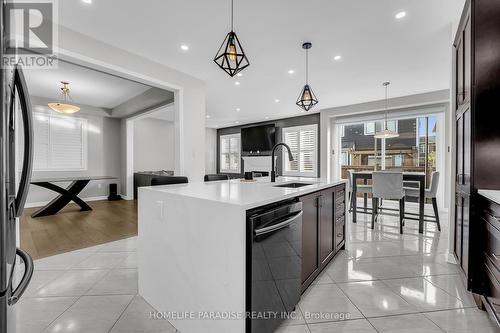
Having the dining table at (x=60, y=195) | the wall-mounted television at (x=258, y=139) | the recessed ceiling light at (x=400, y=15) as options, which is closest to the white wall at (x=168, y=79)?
the dining table at (x=60, y=195)

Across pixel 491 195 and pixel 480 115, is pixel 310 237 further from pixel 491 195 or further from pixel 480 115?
pixel 480 115

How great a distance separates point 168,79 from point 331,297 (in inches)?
145

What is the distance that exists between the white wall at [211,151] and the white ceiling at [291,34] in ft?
17.9

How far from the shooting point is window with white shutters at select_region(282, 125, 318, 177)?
7078mm

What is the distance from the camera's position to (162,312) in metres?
1.67

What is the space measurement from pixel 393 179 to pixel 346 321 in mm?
2786

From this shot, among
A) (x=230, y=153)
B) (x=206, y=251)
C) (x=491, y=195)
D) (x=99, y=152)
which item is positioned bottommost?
(x=206, y=251)

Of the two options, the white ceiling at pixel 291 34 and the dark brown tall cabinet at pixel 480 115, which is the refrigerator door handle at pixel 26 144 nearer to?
the white ceiling at pixel 291 34

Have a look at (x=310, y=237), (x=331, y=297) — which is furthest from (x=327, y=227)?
(x=331, y=297)

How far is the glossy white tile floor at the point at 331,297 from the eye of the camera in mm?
1561

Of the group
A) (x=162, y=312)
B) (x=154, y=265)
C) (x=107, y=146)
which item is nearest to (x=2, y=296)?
(x=154, y=265)

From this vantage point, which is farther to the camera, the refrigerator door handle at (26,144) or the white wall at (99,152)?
the white wall at (99,152)

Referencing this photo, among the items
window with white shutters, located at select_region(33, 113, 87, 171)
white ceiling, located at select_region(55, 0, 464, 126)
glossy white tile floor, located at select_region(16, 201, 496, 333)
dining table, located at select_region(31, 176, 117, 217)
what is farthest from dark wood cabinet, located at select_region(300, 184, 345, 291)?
window with white shutters, located at select_region(33, 113, 87, 171)

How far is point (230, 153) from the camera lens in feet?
31.7
